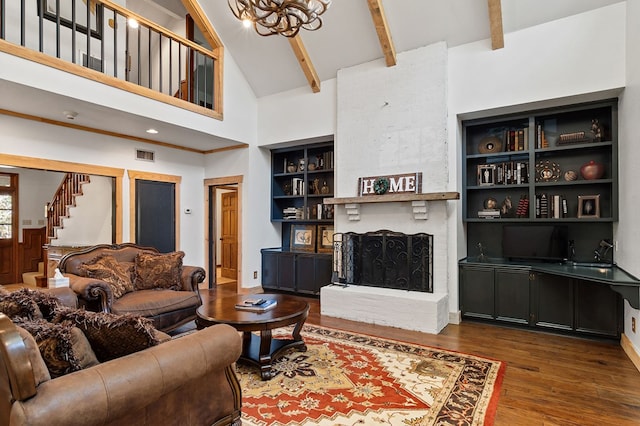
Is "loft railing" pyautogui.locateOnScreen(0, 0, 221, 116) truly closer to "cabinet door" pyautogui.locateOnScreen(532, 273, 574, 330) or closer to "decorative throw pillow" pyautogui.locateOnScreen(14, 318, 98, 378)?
"decorative throw pillow" pyautogui.locateOnScreen(14, 318, 98, 378)

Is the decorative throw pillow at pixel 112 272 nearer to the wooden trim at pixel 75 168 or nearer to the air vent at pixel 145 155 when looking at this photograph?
the wooden trim at pixel 75 168

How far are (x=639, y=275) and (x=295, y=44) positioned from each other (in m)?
4.75

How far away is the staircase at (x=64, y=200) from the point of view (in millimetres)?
6355

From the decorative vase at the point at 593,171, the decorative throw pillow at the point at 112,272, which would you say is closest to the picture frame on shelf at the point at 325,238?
the decorative throw pillow at the point at 112,272

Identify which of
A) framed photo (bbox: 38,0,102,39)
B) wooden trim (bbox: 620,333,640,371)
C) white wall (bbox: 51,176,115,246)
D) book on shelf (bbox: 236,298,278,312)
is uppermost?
framed photo (bbox: 38,0,102,39)

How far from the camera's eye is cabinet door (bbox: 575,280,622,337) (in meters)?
3.67

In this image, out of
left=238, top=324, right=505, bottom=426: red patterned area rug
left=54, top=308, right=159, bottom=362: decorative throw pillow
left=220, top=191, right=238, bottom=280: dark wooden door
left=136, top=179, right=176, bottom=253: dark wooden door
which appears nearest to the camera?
left=54, top=308, right=159, bottom=362: decorative throw pillow

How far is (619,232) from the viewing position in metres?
3.78

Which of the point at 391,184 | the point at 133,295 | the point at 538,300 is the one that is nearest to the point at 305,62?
the point at 391,184

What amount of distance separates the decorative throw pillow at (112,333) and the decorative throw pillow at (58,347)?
98mm

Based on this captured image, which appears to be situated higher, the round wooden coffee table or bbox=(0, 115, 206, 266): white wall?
bbox=(0, 115, 206, 266): white wall

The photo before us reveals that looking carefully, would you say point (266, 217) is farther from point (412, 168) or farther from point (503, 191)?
point (503, 191)

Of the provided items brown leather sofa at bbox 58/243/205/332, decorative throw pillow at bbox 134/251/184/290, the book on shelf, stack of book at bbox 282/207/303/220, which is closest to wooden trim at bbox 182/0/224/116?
stack of book at bbox 282/207/303/220

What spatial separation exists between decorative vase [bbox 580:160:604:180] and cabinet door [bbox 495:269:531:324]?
129 centimetres
